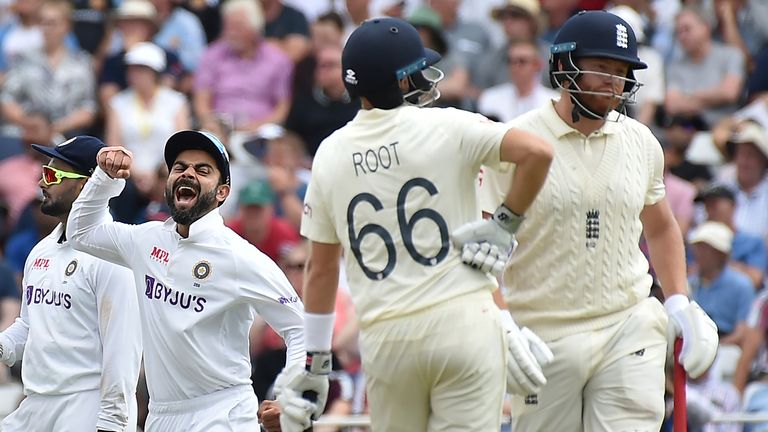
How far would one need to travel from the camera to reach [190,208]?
7738 mm

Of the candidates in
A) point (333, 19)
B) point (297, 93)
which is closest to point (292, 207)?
point (297, 93)

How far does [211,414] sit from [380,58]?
6.54 ft

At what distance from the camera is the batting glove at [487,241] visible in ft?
22.3

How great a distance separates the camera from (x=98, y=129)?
16312 millimetres

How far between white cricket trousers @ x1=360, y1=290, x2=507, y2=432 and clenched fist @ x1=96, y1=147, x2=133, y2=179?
5.31ft

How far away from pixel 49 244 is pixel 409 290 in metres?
2.49

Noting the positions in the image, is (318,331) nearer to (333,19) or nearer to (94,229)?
(94,229)

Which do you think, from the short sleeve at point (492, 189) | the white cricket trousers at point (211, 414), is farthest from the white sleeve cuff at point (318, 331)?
the short sleeve at point (492, 189)

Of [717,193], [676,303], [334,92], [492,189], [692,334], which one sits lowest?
[717,193]

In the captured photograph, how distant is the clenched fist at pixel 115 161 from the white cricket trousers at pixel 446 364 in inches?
63.7

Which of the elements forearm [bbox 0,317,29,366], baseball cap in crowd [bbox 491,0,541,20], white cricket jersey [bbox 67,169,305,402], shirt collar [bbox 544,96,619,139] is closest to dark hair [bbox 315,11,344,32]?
baseball cap in crowd [bbox 491,0,541,20]

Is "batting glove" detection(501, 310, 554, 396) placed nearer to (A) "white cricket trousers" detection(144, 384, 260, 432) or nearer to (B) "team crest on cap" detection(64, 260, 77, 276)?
(A) "white cricket trousers" detection(144, 384, 260, 432)

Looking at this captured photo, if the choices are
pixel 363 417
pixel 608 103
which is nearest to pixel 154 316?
pixel 608 103

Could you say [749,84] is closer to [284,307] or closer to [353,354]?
[353,354]
